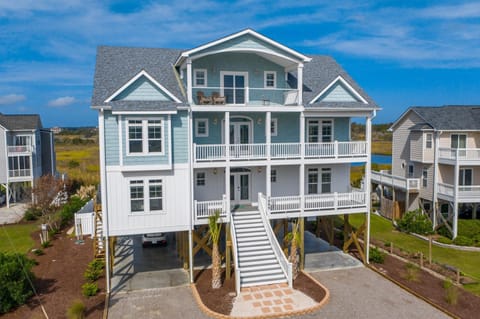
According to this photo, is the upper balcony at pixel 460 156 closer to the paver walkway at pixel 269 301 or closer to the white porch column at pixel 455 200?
the white porch column at pixel 455 200

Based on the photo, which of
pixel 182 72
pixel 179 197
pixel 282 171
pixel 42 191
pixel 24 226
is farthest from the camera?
pixel 24 226

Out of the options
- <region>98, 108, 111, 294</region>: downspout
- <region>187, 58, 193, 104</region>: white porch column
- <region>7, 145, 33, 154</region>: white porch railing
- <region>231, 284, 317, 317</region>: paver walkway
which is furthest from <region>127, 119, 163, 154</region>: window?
<region>7, 145, 33, 154</region>: white porch railing

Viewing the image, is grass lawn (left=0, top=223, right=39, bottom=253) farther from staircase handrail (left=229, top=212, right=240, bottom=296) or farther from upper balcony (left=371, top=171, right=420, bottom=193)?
upper balcony (left=371, top=171, right=420, bottom=193)

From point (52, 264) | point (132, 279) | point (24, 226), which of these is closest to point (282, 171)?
point (132, 279)

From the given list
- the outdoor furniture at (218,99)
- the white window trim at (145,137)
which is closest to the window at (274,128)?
the outdoor furniture at (218,99)

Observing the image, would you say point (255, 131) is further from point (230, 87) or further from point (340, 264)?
point (340, 264)

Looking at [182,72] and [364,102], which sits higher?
[182,72]
